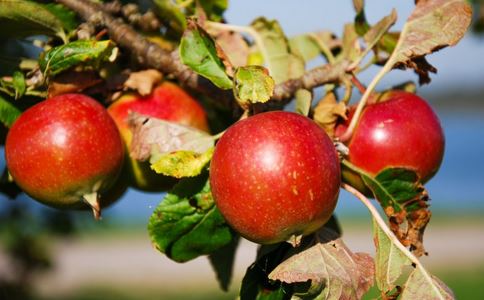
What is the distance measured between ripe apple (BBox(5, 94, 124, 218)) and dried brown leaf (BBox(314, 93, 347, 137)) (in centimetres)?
47

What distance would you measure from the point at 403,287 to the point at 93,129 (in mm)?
725

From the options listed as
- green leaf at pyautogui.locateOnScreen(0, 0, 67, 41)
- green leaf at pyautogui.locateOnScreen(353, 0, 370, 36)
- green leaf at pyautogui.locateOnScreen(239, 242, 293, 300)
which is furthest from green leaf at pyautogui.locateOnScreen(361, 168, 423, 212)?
green leaf at pyautogui.locateOnScreen(0, 0, 67, 41)

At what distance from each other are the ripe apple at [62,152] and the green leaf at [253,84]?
1.07ft

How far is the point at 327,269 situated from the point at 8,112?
0.77 meters

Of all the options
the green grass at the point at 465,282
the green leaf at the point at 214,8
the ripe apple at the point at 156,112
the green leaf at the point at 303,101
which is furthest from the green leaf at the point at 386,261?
the green grass at the point at 465,282

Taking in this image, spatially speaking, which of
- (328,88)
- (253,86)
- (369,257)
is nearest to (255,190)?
(253,86)

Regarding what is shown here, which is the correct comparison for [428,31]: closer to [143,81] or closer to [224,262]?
[143,81]

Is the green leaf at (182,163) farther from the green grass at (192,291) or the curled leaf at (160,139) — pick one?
the green grass at (192,291)

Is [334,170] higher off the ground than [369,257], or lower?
higher

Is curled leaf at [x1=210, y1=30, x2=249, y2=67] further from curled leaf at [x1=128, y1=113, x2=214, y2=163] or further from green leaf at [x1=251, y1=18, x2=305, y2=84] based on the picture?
curled leaf at [x1=128, y1=113, x2=214, y2=163]

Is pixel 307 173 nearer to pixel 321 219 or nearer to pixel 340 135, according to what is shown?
pixel 321 219

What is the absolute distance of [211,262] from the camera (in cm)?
190

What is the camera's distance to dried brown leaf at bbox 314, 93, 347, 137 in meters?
1.58

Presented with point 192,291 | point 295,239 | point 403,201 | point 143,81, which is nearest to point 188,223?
point 295,239
